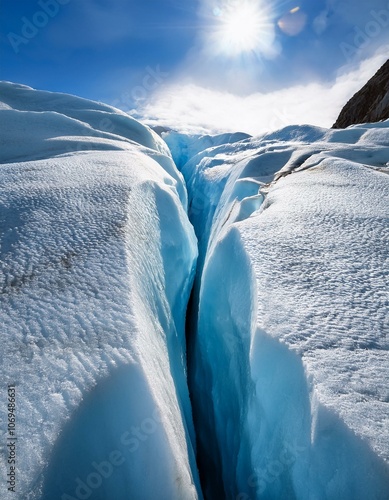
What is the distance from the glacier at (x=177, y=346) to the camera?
74cm

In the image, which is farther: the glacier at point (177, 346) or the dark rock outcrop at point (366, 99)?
the dark rock outcrop at point (366, 99)

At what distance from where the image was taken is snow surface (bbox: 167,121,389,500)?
0.78m

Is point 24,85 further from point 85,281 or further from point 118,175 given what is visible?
point 85,281

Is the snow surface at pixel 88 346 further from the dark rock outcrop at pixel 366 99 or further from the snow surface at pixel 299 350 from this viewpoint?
the dark rock outcrop at pixel 366 99

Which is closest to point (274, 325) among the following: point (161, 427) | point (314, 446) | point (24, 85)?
point (314, 446)

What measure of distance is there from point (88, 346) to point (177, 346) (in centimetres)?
103

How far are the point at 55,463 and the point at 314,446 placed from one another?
26.3 inches

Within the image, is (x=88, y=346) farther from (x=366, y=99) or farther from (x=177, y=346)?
(x=366, y=99)

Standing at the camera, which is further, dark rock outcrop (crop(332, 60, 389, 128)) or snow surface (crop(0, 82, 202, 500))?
dark rock outcrop (crop(332, 60, 389, 128))

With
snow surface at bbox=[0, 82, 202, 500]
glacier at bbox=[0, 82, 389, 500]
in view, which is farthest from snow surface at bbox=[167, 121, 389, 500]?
snow surface at bbox=[0, 82, 202, 500]

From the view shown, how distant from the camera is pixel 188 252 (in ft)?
9.04

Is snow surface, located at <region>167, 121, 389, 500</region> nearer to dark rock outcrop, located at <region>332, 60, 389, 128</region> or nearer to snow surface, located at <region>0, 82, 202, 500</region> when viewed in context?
snow surface, located at <region>0, 82, 202, 500</region>

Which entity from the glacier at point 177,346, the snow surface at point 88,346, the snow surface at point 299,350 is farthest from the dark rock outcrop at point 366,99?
the snow surface at point 88,346

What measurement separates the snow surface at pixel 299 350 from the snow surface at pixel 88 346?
1.00ft
